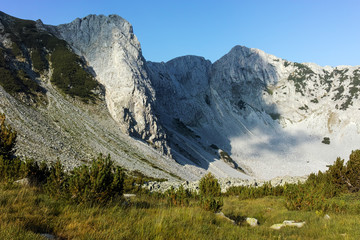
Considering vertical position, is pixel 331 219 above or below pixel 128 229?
above

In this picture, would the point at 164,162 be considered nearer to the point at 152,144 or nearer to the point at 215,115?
the point at 152,144

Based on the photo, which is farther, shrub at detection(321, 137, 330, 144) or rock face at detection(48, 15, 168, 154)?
shrub at detection(321, 137, 330, 144)

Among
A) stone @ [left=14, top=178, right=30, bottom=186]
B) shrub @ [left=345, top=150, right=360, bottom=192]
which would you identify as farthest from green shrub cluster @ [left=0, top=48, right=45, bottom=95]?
shrub @ [left=345, top=150, right=360, bottom=192]

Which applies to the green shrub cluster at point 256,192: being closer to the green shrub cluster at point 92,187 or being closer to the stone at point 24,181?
the green shrub cluster at point 92,187

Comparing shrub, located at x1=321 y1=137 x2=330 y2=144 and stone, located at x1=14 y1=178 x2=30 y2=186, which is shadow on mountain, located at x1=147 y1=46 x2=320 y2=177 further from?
stone, located at x1=14 y1=178 x2=30 y2=186

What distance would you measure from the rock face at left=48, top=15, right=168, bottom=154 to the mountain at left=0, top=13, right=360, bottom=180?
341 millimetres

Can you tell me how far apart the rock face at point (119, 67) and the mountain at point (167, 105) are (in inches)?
13.4

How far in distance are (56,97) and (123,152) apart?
22.3 metres

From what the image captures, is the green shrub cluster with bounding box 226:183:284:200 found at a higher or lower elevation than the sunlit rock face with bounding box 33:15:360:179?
lower

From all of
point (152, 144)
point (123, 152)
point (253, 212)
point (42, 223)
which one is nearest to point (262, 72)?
point (152, 144)

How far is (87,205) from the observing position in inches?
285

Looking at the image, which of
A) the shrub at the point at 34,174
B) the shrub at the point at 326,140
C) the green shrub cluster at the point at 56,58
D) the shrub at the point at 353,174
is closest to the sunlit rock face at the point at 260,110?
the shrub at the point at 326,140

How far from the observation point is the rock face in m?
63.0

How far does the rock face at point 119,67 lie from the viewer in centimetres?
6303
